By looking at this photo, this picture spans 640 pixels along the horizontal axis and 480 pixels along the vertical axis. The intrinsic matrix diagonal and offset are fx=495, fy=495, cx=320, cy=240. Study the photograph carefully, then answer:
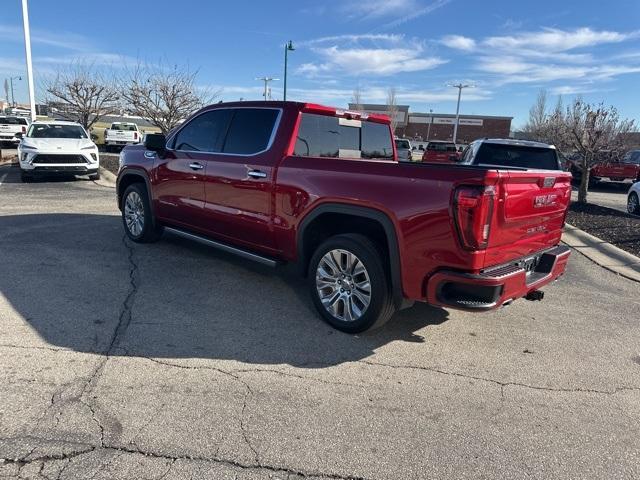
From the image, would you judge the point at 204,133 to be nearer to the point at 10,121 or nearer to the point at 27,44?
the point at 27,44

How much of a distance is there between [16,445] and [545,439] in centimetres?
290

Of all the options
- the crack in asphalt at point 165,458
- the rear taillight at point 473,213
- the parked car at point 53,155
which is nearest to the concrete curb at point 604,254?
the rear taillight at point 473,213

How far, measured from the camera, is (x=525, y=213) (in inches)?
145

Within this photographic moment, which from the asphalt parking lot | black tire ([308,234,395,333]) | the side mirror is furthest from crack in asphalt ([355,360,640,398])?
the side mirror

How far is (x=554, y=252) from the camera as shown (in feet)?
14.1

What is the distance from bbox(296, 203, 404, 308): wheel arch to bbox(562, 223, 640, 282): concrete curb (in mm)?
4319

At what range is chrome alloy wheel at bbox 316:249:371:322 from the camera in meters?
4.01

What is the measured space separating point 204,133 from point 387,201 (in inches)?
114

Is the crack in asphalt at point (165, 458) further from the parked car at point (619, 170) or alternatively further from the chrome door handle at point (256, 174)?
the parked car at point (619, 170)

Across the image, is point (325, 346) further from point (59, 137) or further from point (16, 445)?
point (59, 137)

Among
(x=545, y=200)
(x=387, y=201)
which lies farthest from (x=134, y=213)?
(x=545, y=200)

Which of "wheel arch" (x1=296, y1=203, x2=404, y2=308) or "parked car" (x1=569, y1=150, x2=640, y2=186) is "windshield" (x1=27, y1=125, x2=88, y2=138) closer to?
"wheel arch" (x1=296, y1=203, x2=404, y2=308)

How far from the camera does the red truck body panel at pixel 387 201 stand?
11.1 ft

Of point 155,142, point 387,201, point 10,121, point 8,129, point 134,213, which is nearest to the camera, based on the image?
point 387,201
